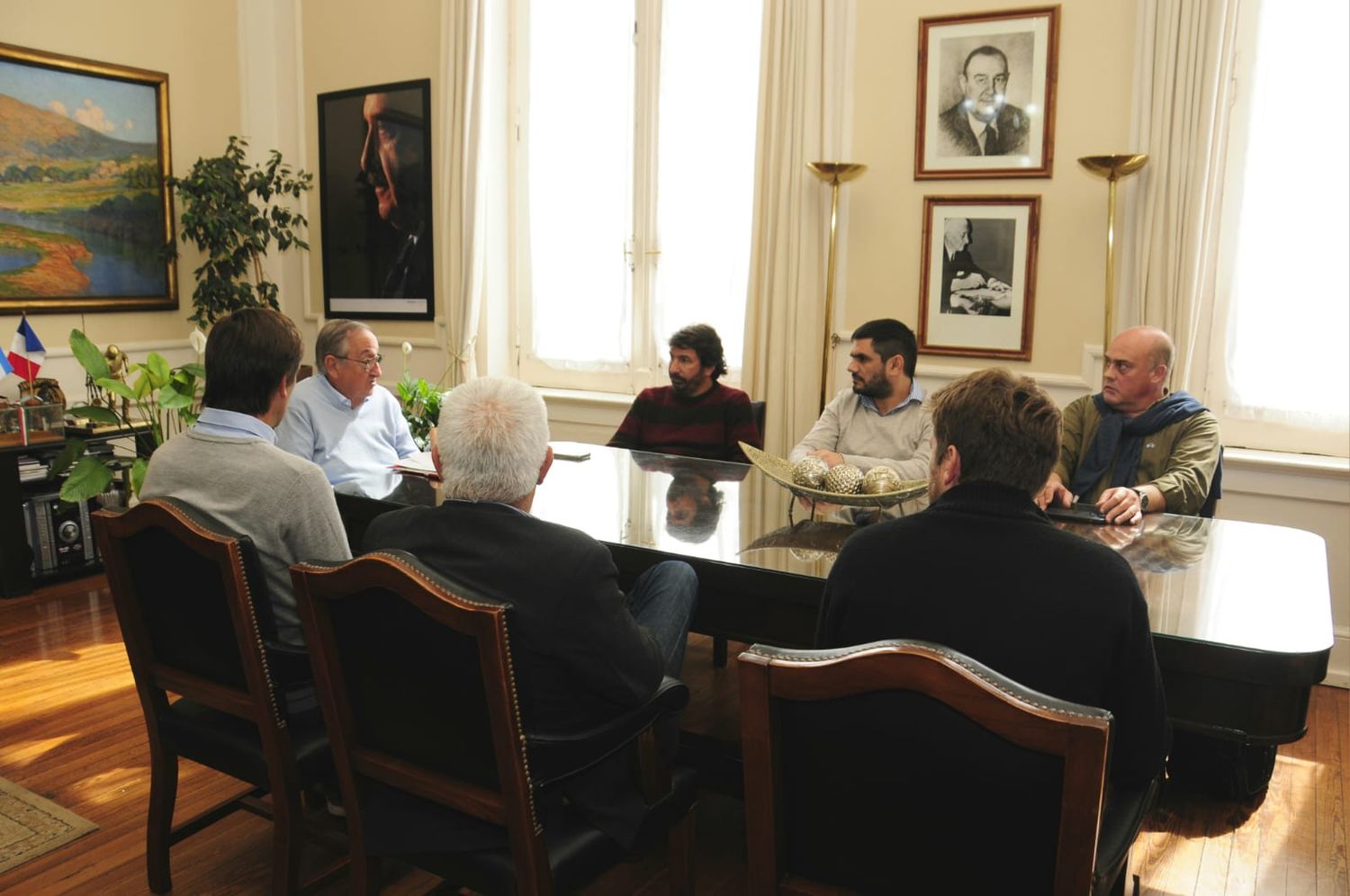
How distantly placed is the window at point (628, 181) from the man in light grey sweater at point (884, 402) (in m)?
1.56

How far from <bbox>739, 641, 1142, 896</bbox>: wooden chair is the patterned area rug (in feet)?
6.71

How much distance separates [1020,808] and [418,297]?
5422 millimetres

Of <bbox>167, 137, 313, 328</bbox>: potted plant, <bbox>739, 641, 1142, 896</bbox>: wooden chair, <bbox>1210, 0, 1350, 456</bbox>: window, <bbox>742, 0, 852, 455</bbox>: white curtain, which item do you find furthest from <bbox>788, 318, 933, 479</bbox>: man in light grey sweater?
<bbox>167, 137, 313, 328</bbox>: potted plant

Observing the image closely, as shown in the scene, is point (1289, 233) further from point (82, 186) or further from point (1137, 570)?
point (82, 186)

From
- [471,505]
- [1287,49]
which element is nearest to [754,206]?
[1287,49]

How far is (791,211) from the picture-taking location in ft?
15.6

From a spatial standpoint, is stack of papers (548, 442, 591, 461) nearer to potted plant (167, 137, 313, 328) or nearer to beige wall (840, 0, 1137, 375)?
beige wall (840, 0, 1137, 375)

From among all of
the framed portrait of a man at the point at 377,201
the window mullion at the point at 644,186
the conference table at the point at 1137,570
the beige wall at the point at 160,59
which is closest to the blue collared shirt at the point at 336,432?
the conference table at the point at 1137,570

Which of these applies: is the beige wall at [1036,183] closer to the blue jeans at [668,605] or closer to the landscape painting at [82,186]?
the blue jeans at [668,605]

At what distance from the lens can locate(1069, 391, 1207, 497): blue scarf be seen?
331 cm

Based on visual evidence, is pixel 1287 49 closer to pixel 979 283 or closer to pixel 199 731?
pixel 979 283

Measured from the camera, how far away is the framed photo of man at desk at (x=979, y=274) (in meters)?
4.32

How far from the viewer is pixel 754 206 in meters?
4.84

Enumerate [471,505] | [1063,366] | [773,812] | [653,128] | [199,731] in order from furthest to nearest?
[653,128] → [1063,366] → [199,731] → [471,505] → [773,812]
